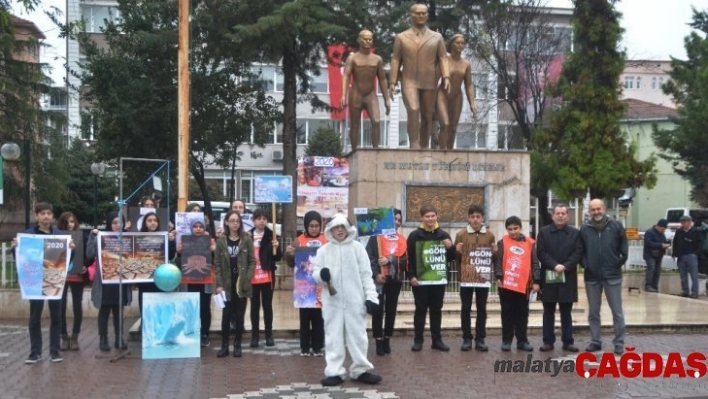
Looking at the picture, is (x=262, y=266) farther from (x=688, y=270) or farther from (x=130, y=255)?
(x=688, y=270)

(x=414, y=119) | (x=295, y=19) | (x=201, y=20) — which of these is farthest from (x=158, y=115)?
(x=414, y=119)

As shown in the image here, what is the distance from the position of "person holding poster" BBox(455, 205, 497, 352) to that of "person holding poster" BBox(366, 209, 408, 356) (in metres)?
0.77

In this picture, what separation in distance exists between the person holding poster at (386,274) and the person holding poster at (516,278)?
1.23m

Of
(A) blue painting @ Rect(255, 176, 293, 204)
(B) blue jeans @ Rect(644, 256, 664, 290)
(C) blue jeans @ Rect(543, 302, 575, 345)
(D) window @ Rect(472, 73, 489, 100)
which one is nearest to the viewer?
(C) blue jeans @ Rect(543, 302, 575, 345)

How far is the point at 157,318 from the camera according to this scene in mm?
10383

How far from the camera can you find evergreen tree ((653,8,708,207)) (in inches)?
1345

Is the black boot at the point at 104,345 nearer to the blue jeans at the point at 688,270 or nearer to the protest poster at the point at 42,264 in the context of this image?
the protest poster at the point at 42,264

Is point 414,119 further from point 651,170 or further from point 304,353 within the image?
point 651,170

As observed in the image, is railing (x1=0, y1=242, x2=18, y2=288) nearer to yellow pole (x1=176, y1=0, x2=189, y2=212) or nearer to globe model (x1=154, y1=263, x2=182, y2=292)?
yellow pole (x1=176, y1=0, x2=189, y2=212)

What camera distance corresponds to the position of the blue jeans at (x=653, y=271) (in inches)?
752

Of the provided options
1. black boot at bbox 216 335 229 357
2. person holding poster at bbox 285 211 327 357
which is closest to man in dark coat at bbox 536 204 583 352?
person holding poster at bbox 285 211 327 357

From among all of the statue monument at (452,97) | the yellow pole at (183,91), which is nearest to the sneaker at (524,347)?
the statue monument at (452,97)

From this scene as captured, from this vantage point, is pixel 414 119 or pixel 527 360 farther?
pixel 414 119

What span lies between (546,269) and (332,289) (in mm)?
3410
